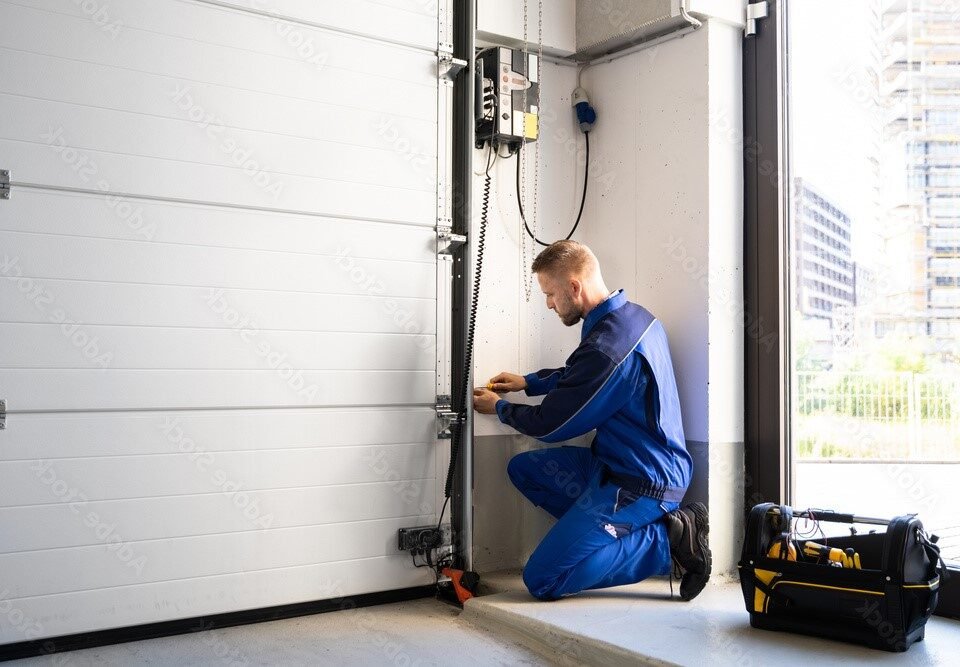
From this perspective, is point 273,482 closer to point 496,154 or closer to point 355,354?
point 355,354

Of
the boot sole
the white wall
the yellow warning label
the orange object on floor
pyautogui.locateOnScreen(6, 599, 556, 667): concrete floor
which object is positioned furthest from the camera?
the yellow warning label

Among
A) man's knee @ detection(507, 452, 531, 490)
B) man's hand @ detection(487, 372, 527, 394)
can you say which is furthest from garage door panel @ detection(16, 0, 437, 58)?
man's knee @ detection(507, 452, 531, 490)

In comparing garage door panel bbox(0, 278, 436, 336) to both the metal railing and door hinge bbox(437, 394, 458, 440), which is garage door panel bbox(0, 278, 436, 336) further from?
the metal railing

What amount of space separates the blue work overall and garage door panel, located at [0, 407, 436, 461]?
551 millimetres

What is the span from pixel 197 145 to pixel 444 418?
154cm

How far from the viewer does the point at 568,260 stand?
370 centimetres

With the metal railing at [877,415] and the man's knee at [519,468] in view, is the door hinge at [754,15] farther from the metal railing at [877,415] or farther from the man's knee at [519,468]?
the man's knee at [519,468]

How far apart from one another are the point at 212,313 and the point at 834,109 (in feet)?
8.95

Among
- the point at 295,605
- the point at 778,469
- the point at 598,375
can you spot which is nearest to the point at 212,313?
the point at 295,605

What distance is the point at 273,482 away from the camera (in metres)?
3.49

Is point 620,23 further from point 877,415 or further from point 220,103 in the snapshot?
point 877,415

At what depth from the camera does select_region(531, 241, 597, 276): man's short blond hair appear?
370 cm

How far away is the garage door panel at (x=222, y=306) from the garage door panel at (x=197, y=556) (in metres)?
0.81

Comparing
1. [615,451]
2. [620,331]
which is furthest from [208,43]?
[615,451]
